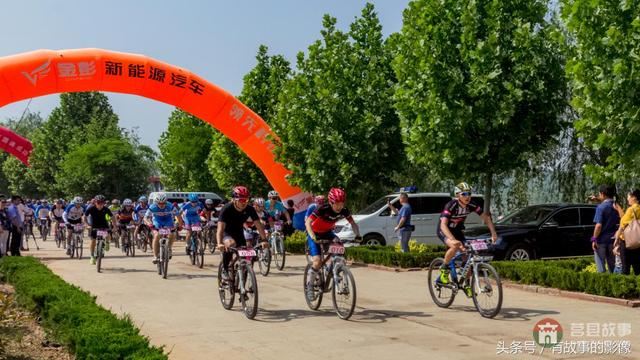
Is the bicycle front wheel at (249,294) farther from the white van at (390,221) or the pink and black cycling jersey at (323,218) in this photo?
the white van at (390,221)

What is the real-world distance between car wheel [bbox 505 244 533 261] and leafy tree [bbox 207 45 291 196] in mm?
20825

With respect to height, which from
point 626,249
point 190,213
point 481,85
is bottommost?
point 626,249

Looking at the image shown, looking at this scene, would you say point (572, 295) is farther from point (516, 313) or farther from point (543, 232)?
point (543, 232)

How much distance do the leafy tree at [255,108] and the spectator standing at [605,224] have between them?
2468 cm

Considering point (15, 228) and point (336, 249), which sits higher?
point (15, 228)

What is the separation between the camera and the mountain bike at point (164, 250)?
16.8 metres

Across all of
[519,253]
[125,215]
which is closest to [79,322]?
[519,253]

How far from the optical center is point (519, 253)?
58.1 feet

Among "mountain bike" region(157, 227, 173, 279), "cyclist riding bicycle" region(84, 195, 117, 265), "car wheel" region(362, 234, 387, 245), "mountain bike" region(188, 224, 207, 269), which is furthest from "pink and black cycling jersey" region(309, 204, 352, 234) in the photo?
"car wheel" region(362, 234, 387, 245)

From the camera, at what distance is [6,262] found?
16219 millimetres

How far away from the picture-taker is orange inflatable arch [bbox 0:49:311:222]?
2188 cm

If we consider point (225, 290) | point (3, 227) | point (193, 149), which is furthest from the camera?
point (193, 149)

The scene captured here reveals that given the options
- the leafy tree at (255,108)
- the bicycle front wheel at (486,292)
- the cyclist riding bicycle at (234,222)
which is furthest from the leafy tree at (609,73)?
the leafy tree at (255,108)

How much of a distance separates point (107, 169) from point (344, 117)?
3824 centimetres
